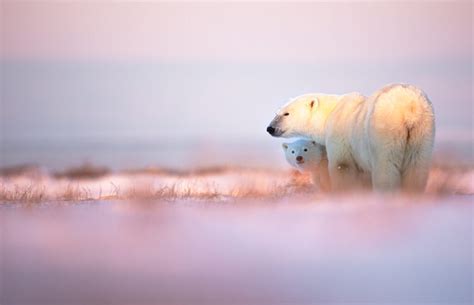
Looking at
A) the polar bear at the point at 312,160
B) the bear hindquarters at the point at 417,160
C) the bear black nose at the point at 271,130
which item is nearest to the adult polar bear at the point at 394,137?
the bear hindquarters at the point at 417,160

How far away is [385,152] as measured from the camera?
5078mm

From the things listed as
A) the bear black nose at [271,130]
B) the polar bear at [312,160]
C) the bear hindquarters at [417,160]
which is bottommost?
the bear hindquarters at [417,160]

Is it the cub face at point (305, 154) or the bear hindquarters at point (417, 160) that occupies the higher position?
the cub face at point (305, 154)

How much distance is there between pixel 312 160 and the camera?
20.1 feet

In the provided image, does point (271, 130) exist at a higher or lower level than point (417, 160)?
higher

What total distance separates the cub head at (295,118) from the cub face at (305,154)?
9 cm

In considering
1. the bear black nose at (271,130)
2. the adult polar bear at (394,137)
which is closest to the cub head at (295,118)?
the bear black nose at (271,130)

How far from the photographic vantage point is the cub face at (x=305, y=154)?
613 centimetres

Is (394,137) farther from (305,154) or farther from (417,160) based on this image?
(305,154)

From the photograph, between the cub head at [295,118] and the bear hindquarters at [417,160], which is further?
the cub head at [295,118]

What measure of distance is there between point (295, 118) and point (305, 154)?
29cm

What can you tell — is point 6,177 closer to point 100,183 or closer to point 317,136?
point 100,183

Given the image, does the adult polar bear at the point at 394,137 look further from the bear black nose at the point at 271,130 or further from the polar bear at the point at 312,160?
the bear black nose at the point at 271,130

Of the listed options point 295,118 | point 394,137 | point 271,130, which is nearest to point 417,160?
point 394,137
